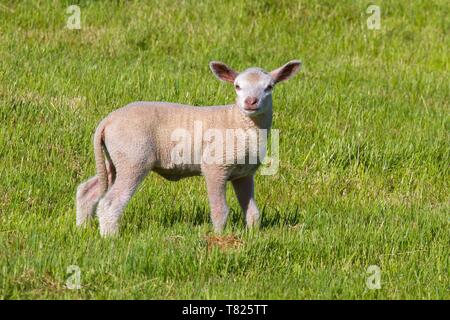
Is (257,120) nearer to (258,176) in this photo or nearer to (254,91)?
(254,91)

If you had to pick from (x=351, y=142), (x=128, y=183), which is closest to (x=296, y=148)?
(x=351, y=142)

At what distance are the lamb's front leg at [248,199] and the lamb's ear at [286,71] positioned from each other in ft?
2.66

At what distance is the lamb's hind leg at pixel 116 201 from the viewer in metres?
8.07

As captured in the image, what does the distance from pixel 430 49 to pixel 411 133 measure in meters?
3.46

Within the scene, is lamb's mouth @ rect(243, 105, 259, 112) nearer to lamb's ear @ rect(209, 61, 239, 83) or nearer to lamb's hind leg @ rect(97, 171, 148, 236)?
lamb's ear @ rect(209, 61, 239, 83)

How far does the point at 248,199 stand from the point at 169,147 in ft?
2.56

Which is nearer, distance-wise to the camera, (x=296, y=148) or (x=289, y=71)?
(x=289, y=71)

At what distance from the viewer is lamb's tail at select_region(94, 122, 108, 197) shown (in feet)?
26.8

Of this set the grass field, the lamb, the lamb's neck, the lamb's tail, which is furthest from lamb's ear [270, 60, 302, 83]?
the lamb's tail

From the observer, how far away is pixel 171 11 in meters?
14.3

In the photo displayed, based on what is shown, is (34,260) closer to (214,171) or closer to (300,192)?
(214,171)
